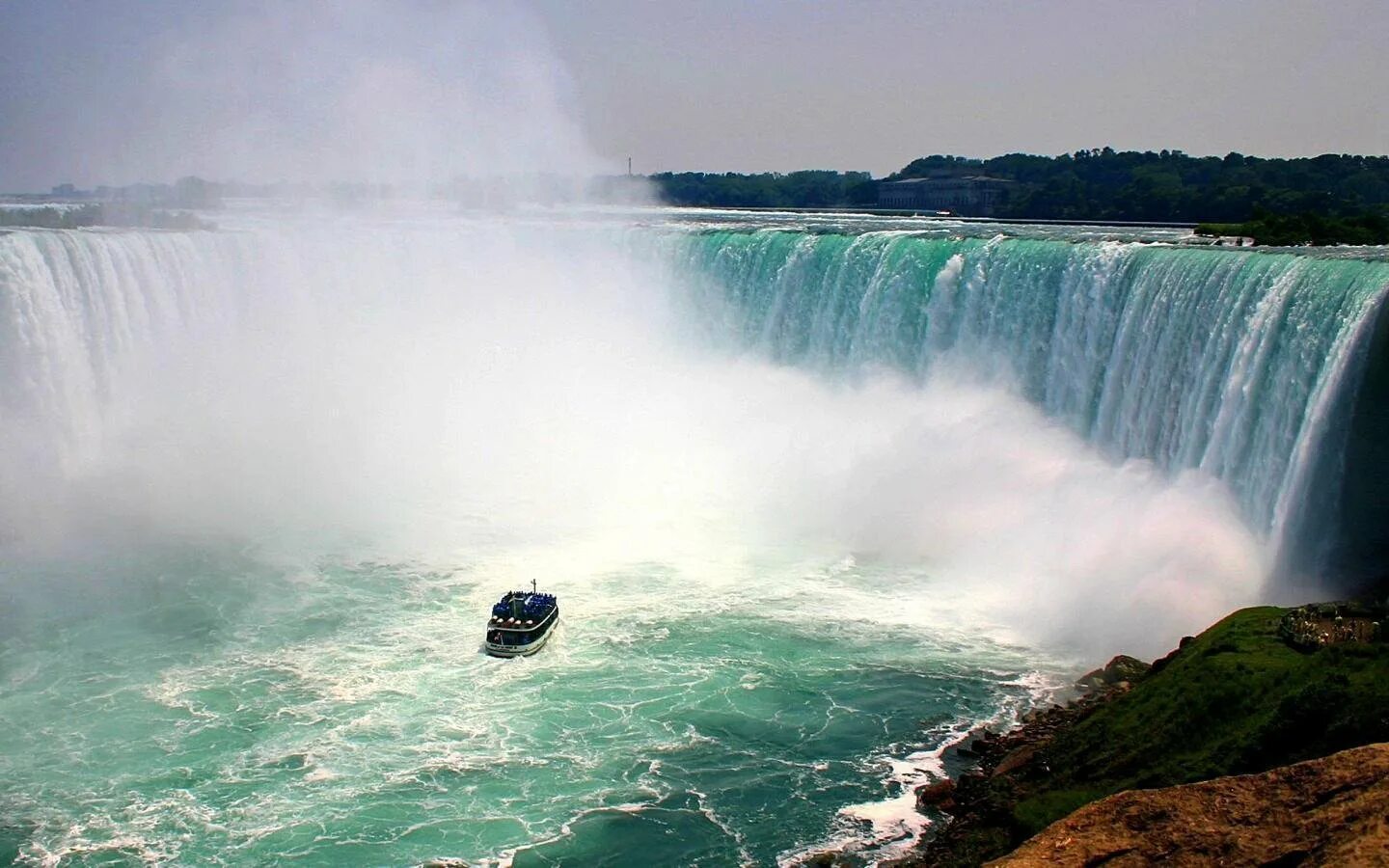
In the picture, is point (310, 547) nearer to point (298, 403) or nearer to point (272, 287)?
point (298, 403)

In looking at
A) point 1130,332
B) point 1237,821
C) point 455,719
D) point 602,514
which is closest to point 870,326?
point 1130,332

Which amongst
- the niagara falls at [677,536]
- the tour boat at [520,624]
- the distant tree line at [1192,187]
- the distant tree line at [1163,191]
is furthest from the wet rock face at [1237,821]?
the distant tree line at [1192,187]

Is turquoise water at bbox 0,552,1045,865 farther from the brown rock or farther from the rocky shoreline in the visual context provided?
the rocky shoreline

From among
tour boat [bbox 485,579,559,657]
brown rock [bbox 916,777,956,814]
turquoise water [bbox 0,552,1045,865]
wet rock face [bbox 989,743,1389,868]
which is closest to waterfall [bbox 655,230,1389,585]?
turquoise water [bbox 0,552,1045,865]

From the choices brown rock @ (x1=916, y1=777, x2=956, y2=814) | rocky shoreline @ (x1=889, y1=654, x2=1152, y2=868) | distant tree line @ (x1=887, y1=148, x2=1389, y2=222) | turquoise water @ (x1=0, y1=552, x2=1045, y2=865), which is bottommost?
turquoise water @ (x1=0, y1=552, x2=1045, y2=865)

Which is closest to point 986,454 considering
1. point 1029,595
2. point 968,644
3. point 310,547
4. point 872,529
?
point 872,529

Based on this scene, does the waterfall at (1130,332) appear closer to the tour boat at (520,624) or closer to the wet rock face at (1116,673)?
the wet rock face at (1116,673)
